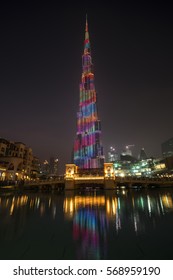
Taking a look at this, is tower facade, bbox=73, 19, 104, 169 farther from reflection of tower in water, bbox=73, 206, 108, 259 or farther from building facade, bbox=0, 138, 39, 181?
reflection of tower in water, bbox=73, 206, 108, 259

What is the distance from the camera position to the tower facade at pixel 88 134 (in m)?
163

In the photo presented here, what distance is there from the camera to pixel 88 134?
6752 inches

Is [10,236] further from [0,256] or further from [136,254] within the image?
[136,254]

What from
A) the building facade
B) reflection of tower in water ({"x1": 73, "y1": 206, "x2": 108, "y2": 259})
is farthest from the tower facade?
reflection of tower in water ({"x1": 73, "y1": 206, "x2": 108, "y2": 259})

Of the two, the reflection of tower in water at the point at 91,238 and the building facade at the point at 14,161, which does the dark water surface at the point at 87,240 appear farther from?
the building facade at the point at 14,161

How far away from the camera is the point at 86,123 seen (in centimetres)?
17562

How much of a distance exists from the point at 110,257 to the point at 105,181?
162ft

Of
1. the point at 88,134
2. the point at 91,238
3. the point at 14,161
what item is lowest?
the point at 91,238

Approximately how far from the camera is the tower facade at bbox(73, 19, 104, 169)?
163 m

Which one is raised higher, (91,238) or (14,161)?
(14,161)

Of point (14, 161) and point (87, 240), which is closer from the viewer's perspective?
point (87, 240)

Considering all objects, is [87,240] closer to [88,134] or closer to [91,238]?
[91,238]

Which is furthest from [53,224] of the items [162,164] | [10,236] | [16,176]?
[162,164]

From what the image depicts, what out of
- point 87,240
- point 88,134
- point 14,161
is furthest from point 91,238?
point 88,134
